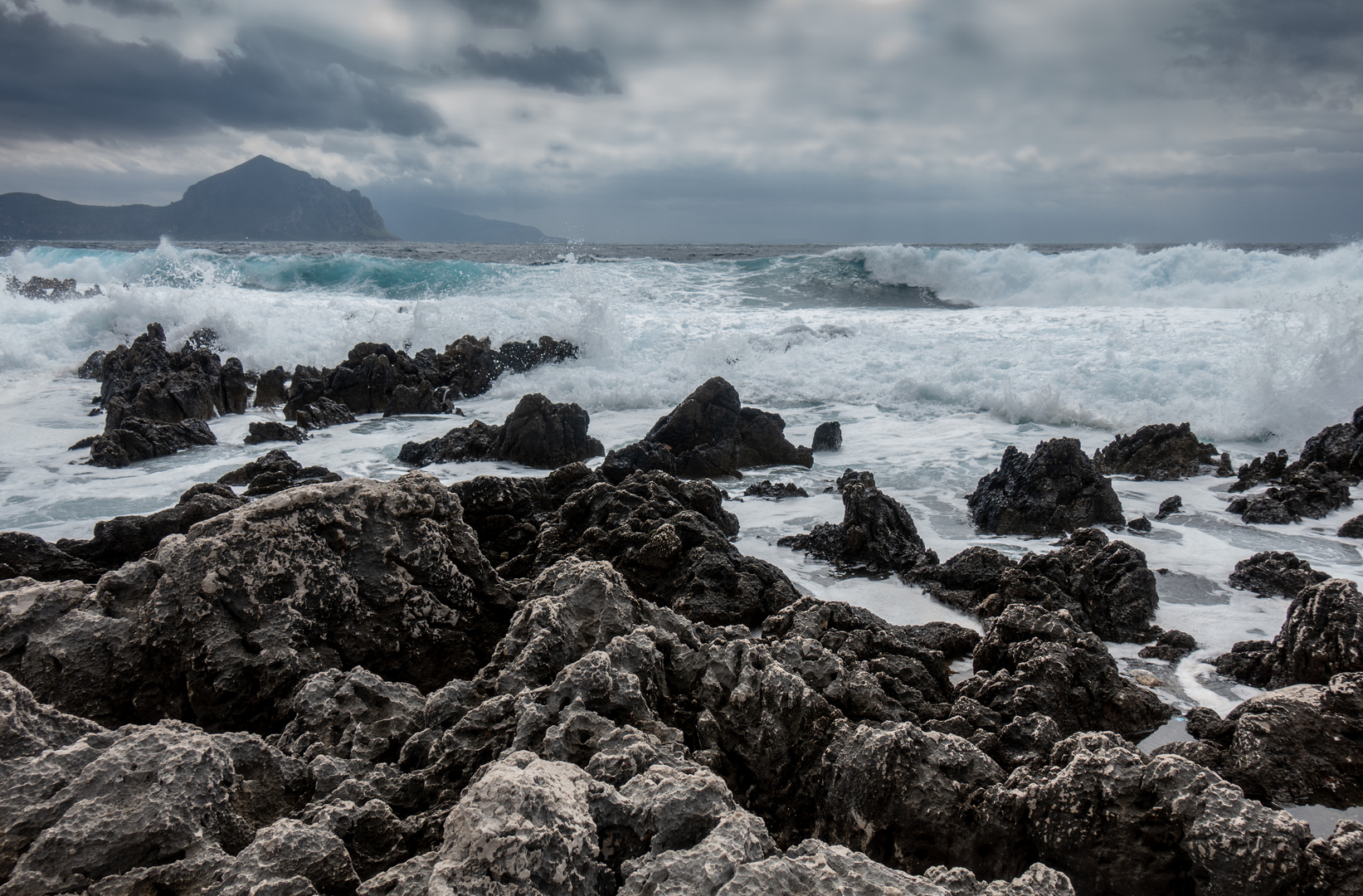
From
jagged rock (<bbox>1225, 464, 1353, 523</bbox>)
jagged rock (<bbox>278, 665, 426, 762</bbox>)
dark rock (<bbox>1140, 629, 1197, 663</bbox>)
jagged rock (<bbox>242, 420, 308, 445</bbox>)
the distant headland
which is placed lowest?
dark rock (<bbox>1140, 629, 1197, 663</bbox>)

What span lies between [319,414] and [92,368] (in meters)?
7.82

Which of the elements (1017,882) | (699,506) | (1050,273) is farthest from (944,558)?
(1050,273)

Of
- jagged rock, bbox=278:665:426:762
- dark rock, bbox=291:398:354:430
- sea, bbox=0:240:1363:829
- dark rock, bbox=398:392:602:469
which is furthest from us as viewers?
dark rock, bbox=291:398:354:430

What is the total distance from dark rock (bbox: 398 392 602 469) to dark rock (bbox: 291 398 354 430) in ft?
9.09

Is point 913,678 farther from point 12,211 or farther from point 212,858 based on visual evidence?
point 12,211

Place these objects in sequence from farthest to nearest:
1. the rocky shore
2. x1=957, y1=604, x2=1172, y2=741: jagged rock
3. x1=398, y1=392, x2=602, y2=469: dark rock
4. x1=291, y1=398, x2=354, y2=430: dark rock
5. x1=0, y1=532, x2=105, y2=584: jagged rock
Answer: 1. x1=291, y1=398, x2=354, y2=430: dark rock
2. x1=398, y1=392, x2=602, y2=469: dark rock
3. x1=0, y1=532, x2=105, y2=584: jagged rock
4. x1=957, y1=604, x2=1172, y2=741: jagged rock
5. the rocky shore

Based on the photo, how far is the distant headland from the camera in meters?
134

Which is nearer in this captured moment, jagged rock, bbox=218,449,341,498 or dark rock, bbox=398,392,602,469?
jagged rock, bbox=218,449,341,498

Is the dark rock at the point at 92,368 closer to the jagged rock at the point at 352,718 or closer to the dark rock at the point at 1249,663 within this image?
the jagged rock at the point at 352,718

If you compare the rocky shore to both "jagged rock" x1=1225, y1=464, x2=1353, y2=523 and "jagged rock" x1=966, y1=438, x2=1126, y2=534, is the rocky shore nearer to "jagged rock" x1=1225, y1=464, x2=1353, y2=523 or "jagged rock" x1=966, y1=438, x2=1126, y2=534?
"jagged rock" x1=966, y1=438, x2=1126, y2=534

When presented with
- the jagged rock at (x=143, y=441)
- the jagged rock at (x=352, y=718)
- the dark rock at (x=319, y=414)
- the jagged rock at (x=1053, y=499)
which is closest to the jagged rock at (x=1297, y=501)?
the jagged rock at (x=1053, y=499)

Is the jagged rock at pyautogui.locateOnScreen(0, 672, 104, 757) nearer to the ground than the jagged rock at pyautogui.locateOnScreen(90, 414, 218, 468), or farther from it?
farther from it

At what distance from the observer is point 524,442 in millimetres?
9023

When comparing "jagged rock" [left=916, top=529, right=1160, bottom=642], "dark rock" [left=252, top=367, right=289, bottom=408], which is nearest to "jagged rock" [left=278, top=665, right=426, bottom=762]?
"jagged rock" [left=916, top=529, right=1160, bottom=642]
